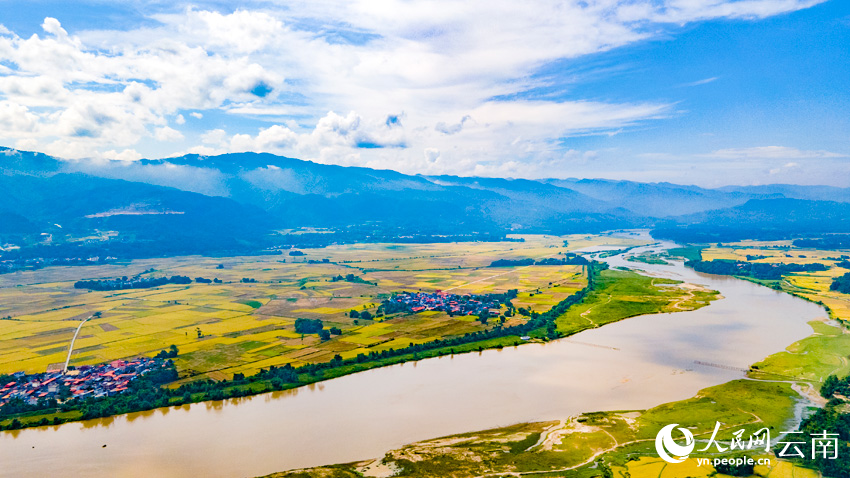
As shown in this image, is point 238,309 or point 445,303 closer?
point 238,309

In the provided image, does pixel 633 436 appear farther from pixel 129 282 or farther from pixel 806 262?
pixel 806 262

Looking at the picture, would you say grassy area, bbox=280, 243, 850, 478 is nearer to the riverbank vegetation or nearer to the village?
the riverbank vegetation

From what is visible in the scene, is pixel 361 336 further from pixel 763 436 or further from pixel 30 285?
pixel 30 285

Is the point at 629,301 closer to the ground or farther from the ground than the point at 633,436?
farther from the ground

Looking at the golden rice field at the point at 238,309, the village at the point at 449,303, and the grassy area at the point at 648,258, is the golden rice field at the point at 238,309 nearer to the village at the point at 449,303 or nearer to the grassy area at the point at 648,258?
the village at the point at 449,303

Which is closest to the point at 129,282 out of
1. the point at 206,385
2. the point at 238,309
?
the point at 238,309

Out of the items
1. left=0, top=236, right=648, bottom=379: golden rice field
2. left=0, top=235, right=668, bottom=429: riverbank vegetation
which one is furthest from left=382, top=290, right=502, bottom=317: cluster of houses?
left=0, top=236, right=648, bottom=379: golden rice field

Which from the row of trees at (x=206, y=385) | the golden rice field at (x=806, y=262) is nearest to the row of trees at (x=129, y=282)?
the row of trees at (x=206, y=385)
